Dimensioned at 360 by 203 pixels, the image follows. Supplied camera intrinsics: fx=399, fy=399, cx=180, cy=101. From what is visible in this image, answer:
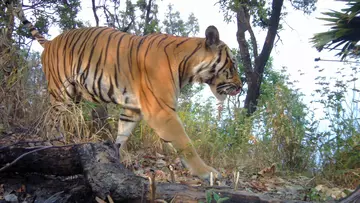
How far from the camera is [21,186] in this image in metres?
2.07

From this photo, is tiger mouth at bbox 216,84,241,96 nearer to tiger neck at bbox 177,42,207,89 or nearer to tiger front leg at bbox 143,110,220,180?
tiger neck at bbox 177,42,207,89

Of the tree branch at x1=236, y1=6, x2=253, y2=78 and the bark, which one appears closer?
the bark

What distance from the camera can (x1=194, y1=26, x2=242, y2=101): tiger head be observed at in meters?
3.68

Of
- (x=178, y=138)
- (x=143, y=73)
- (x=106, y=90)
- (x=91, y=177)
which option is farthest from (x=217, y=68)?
(x=91, y=177)

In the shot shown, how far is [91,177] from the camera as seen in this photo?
1.76m

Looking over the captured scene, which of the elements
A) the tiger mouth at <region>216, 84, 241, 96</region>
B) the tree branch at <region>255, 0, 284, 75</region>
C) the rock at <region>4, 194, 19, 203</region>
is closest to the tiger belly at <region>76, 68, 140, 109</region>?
the tiger mouth at <region>216, 84, 241, 96</region>

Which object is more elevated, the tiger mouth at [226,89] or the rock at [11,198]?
the tiger mouth at [226,89]

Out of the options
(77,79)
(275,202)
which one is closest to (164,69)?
(77,79)

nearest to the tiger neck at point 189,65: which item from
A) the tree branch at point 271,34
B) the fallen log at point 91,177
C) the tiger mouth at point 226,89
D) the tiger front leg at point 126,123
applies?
the tiger mouth at point 226,89

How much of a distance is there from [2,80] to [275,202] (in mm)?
3717

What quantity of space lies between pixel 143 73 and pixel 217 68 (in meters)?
0.70

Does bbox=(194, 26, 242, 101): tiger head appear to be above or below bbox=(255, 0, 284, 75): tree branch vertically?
below

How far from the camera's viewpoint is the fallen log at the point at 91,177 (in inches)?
67.4

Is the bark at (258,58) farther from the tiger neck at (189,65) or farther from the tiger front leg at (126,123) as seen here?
the tiger neck at (189,65)
